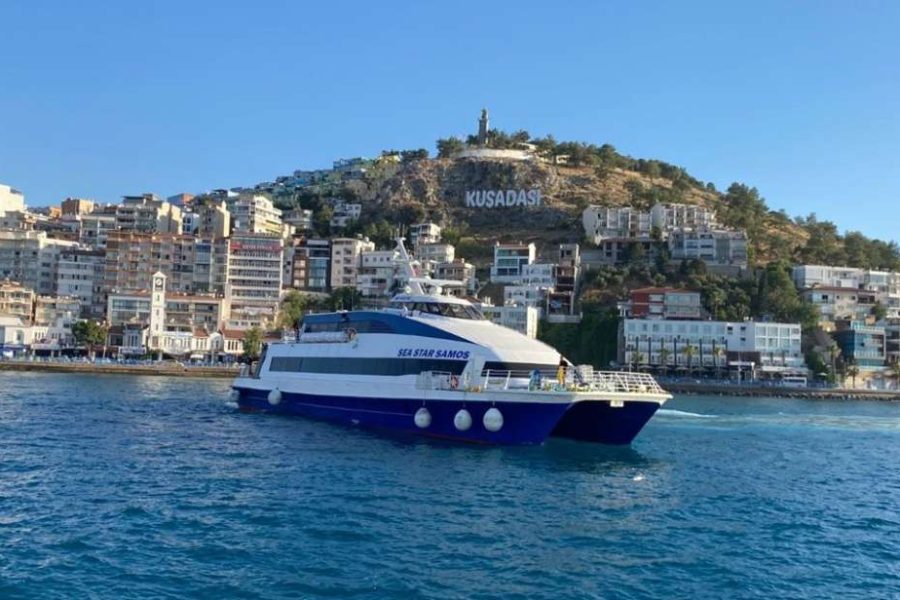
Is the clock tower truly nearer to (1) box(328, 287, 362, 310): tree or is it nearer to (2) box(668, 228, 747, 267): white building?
(1) box(328, 287, 362, 310): tree

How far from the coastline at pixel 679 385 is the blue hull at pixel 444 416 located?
144 feet

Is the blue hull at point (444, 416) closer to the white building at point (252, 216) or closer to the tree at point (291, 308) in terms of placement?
the tree at point (291, 308)

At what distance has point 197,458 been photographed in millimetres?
24016

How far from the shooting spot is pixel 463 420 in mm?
26469

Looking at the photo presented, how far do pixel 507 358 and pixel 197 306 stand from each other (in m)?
68.3

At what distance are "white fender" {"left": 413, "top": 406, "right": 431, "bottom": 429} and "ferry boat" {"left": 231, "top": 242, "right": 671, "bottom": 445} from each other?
34 mm

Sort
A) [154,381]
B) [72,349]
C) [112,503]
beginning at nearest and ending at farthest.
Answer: [112,503], [154,381], [72,349]

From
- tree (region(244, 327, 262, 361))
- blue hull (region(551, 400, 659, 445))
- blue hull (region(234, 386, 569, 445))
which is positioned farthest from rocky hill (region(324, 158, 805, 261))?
blue hull (region(551, 400, 659, 445))

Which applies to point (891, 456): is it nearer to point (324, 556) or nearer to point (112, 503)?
point (324, 556)

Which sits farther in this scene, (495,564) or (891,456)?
(891,456)

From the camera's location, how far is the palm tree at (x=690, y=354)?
79688 mm

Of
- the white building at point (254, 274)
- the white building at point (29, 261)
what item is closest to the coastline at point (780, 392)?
the white building at point (254, 274)

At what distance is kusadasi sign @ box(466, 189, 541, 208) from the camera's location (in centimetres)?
12406

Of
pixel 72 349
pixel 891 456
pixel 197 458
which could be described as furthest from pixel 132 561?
pixel 72 349
